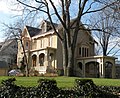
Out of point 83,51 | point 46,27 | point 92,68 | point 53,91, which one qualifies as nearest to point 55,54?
point 83,51

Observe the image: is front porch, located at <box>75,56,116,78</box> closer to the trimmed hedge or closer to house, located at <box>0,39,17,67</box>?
house, located at <box>0,39,17,67</box>

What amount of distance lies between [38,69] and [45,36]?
603 cm

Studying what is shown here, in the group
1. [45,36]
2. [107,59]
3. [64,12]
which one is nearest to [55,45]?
[45,36]

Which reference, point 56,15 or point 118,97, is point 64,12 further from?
point 118,97

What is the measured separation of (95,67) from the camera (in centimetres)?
4912

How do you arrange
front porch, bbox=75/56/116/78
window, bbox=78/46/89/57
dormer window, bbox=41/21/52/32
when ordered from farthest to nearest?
1. dormer window, bbox=41/21/52/32
2. window, bbox=78/46/89/57
3. front porch, bbox=75/56/116/78

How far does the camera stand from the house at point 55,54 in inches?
1750

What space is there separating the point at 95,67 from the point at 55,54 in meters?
8.20

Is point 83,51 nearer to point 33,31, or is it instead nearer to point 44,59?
point 44,59

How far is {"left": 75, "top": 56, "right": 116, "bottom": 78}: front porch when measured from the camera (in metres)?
42.5

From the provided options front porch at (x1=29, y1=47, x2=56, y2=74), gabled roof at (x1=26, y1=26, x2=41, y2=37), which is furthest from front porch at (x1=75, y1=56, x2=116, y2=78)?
gabled roof at (x1=26, y1=26, x2=41, y2=37)

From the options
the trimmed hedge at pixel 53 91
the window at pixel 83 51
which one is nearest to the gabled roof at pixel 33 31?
the window at pixel 83 51

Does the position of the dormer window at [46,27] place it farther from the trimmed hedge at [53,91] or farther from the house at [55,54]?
the trimmed hedge at [53,91]

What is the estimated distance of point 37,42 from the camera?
50.6 metres
